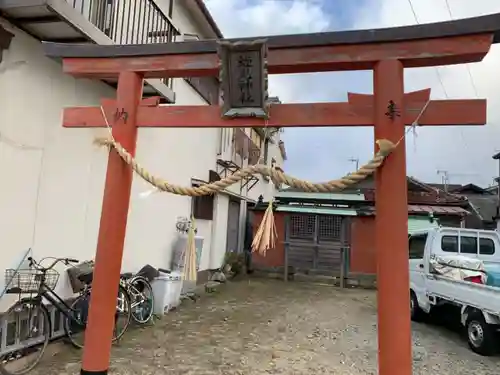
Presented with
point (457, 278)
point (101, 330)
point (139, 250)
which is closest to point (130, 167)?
point (101, 330)

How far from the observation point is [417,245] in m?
9.36

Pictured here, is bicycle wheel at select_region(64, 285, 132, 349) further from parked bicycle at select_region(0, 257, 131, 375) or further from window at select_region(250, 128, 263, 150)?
window at select_region(250, 128, 263, 150)

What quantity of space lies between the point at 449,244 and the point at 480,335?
264 centimetres

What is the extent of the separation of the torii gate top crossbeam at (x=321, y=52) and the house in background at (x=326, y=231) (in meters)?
11.0

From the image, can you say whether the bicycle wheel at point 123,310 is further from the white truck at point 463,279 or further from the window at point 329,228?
the window at point 329,228

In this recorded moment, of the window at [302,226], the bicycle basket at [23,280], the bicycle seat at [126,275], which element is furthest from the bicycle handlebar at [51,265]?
the window at [302,226]

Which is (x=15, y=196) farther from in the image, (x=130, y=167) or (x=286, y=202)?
(x=286, y=202)

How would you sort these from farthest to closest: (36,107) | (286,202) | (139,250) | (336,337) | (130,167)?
(286,202) < (139,250) < (336,337) < (36,107) < (130,167)

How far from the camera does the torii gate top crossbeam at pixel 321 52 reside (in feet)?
9.90

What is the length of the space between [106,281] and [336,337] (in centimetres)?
471

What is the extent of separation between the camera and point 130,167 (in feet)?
12.1

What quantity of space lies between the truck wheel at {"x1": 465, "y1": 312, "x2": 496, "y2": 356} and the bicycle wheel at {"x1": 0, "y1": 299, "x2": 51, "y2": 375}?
Result: 615 centimetres

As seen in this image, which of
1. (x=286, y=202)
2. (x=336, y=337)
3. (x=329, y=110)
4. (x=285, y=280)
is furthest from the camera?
(x=286, y=202)

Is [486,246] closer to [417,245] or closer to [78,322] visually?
[417,245]
